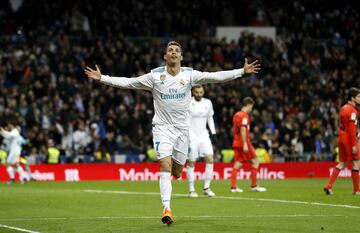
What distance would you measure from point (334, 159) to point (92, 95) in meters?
9.99

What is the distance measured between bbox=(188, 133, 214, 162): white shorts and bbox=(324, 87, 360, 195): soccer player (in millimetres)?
3090

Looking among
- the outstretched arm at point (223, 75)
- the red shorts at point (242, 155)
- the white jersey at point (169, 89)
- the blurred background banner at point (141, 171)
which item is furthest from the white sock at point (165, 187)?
the blurred background banner at point (141, 171)

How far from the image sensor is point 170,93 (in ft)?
47.4

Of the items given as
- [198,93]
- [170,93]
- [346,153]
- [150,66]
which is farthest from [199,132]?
[150,66]

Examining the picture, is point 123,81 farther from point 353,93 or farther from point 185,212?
point 353,93

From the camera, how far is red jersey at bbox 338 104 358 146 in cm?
2092

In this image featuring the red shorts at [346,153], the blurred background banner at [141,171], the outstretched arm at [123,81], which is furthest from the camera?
the blurred background banner at [141,171]

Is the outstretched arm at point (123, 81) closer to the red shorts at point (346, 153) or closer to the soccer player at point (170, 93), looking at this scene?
the soccer player at point (170, 93)

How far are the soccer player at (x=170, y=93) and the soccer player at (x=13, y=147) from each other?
1610cm

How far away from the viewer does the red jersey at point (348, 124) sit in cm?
2092

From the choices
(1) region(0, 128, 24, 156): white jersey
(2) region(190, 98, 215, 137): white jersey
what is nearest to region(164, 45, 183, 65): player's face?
(2) region(190, 98, 215, 137): white jersey

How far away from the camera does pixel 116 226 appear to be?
537 inches

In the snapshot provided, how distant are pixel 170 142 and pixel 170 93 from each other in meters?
0.79

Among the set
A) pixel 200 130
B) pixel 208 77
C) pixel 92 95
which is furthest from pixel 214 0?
pixel 208 77
